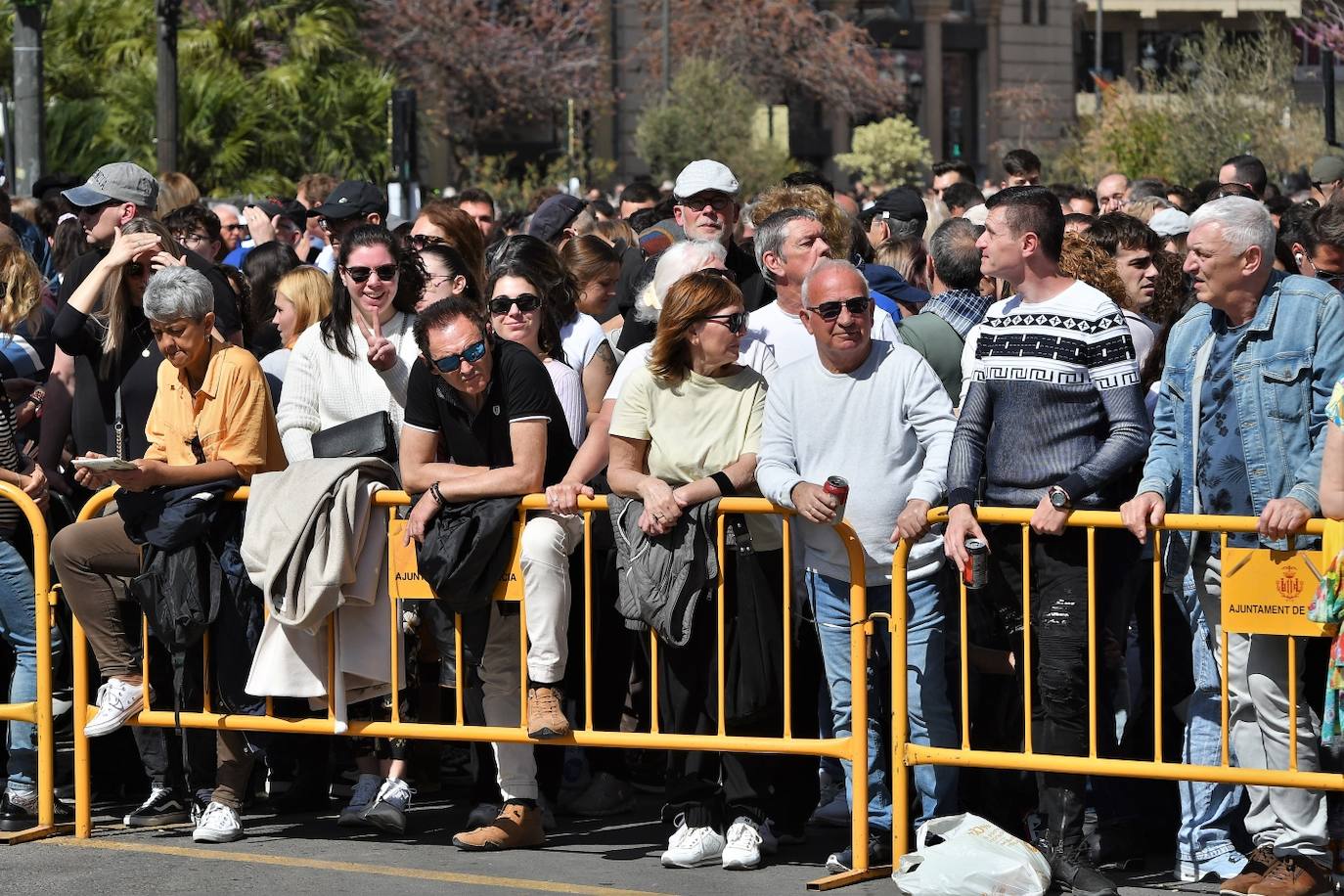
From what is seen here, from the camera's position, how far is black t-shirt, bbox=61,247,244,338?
27.7 feet

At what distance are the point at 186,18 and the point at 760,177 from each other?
14329 millimetres

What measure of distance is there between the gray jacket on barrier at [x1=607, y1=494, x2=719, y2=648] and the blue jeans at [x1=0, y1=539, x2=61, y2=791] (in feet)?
7.42

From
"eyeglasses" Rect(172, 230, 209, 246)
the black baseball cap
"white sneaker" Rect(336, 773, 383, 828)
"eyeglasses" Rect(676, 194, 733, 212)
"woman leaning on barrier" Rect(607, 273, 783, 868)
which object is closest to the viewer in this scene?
"woman leaning on barrier" Rect(607, 273, 783, 868)

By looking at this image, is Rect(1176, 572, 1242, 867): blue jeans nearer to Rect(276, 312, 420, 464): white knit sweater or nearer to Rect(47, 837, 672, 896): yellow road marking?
Rect(47, 837, 672, 896): yellow road marking

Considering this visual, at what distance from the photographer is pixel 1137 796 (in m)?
7.13

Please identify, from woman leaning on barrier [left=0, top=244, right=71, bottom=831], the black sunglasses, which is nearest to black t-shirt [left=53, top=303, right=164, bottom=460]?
woman leaning on barrier [left=0, top=244, right=71, bottom=831]

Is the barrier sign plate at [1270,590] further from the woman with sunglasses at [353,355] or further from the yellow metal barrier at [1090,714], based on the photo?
the woman with sunglasses at [353,355]

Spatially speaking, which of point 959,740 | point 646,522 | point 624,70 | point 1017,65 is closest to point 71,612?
point 646,522

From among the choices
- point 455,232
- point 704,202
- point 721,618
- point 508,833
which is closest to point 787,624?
point 721,618

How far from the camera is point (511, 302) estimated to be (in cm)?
779

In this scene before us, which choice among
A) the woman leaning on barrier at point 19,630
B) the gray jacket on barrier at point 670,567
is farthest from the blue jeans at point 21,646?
the gray jacket on barrier at point 670,567

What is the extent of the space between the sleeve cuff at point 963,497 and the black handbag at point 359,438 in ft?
7.14

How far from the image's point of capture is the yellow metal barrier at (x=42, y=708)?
7.34 meters

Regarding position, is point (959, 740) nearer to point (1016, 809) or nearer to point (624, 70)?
point (1016, 809)
